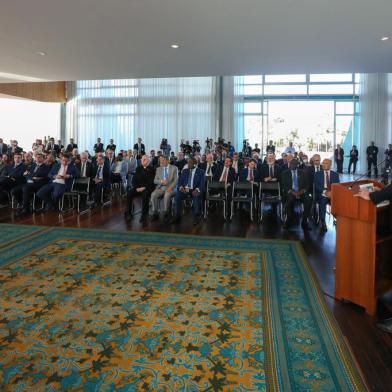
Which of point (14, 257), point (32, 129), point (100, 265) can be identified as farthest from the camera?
point (32, 129)

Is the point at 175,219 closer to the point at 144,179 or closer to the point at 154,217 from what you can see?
the point at 154,217

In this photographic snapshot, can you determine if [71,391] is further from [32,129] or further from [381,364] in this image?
[32,129]

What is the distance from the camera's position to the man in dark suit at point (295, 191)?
20.7ft

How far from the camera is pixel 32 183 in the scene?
7773 mm

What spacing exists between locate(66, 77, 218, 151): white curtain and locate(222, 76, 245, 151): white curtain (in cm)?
53

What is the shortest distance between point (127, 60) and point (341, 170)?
40.3ft

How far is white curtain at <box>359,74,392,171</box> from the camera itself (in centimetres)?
1661

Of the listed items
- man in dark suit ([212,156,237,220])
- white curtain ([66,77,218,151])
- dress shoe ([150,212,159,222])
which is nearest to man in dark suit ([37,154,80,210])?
dress shoe ([150,212,159,222])

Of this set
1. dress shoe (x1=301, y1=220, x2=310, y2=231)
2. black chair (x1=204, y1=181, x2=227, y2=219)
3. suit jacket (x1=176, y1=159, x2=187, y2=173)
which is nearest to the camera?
dress shoe (x1=301, y1=220, x2=310, y2=231)

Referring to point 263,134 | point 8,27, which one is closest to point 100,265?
point 8,27

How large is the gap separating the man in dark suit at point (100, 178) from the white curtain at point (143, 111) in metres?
9.87

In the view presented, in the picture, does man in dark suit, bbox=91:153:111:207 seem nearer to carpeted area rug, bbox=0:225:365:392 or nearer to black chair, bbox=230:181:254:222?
black chair, bbox=230:181:254:222

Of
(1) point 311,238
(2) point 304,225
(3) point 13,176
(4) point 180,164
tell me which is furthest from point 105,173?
(1) point 311,238

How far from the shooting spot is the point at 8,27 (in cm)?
666
